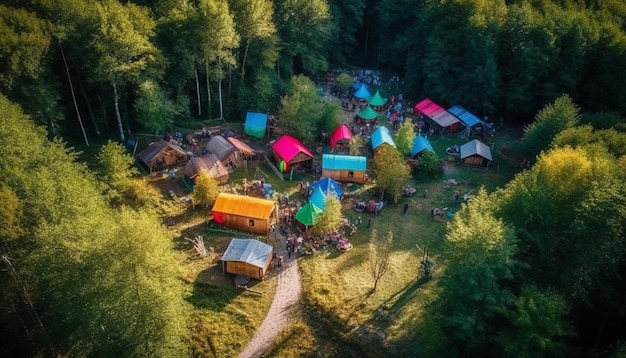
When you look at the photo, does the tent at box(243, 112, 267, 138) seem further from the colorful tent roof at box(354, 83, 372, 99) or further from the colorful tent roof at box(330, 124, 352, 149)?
the colorful tent roof at box(354, 83, 372, 99)

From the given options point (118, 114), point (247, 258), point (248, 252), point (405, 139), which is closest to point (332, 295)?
point (247, 258)

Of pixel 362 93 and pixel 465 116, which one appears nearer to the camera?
pixel 465 116

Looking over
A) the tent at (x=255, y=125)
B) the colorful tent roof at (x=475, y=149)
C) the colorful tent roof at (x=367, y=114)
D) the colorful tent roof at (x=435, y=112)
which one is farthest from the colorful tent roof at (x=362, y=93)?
the colorful tent roof at (x=475, y=149)

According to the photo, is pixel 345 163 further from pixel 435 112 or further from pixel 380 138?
pixel 435 112

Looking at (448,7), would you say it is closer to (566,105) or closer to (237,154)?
(566,105)

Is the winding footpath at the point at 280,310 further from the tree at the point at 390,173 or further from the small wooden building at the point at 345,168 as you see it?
the small wooden building at the point at 345,168
